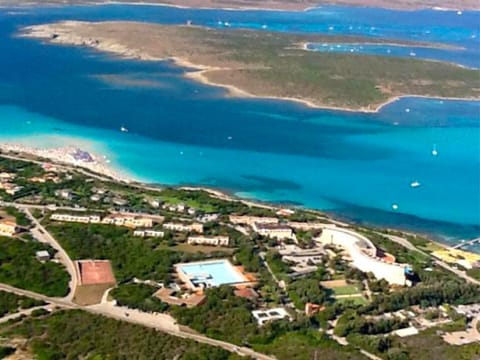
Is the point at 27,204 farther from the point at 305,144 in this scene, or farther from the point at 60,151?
A: the point at 305,144

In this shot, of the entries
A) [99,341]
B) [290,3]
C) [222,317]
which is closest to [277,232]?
[222,317]

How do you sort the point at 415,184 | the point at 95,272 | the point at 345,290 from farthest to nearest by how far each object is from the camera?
the point at 415,184 < the point at 95,272 < the point at 345,290

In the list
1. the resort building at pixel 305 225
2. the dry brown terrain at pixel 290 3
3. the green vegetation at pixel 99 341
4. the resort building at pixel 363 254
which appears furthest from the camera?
the dry brown terrain at pixel 290 3

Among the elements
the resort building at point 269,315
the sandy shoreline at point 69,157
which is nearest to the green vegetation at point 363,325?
the resort building at point 269,315

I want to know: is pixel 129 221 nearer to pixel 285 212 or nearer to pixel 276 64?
pixel 285 212

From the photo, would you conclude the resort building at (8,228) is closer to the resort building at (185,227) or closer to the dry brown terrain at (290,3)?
the resort building at (185,227)

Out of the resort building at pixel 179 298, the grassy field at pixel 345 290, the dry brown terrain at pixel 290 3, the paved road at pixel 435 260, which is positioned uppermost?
the dry brown terrain at pixel 290 3
